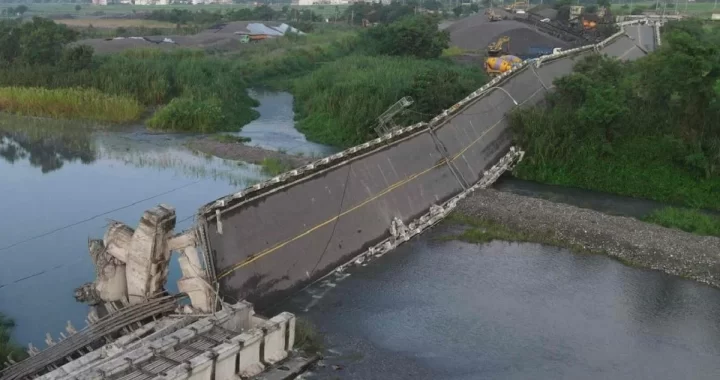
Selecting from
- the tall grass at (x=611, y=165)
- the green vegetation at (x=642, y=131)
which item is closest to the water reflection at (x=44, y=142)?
the tall grass at (x=611, y=165)

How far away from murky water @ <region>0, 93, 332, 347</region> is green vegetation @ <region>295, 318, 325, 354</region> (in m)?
4.72

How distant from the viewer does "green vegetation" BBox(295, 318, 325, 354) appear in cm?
1620

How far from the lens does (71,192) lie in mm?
26781

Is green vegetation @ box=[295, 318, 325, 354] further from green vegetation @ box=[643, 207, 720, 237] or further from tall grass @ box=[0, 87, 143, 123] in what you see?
tall grass @ box=[0, 87, 143, 123]

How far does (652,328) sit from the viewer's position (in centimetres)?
1775

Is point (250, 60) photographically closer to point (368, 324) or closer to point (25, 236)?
point (25, 236)

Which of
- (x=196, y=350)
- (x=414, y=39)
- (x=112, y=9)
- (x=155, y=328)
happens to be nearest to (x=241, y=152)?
(x=155, y=328)

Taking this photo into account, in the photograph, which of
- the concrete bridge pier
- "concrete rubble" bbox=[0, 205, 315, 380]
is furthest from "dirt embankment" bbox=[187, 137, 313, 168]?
"concrete rubble" bbox=[0, 205, 315, 380]

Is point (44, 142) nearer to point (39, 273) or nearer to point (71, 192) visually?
point (71, 192)

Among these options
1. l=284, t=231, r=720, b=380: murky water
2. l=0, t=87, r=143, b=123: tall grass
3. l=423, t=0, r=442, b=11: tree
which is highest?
l=423, t=0, r=442, b=11: tree

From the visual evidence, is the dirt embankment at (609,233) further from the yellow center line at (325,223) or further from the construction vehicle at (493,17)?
the construction vehicle at (493,17)

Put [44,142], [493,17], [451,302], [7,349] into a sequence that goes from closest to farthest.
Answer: [7,349]
[451,302]
[44,142]
[493,17]

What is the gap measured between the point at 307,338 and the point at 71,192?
14857 mm

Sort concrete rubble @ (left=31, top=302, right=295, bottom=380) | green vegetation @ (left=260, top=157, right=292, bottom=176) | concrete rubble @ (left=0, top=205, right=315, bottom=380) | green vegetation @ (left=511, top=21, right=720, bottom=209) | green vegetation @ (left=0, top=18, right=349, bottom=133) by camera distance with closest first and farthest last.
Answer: concrete rubble @ (left=31, top=302, right=295, bottom=380) < concrete rubble @ (left=0, top=205, right=315, bottom=380) < green vegetation @ (left=511, top=21, right=720, bottom=209) < green vegetation @ (left=260, top=157, right=292, bottom=176) < green vegetation @ (left=0, top=18, right=349, bottom=133)
